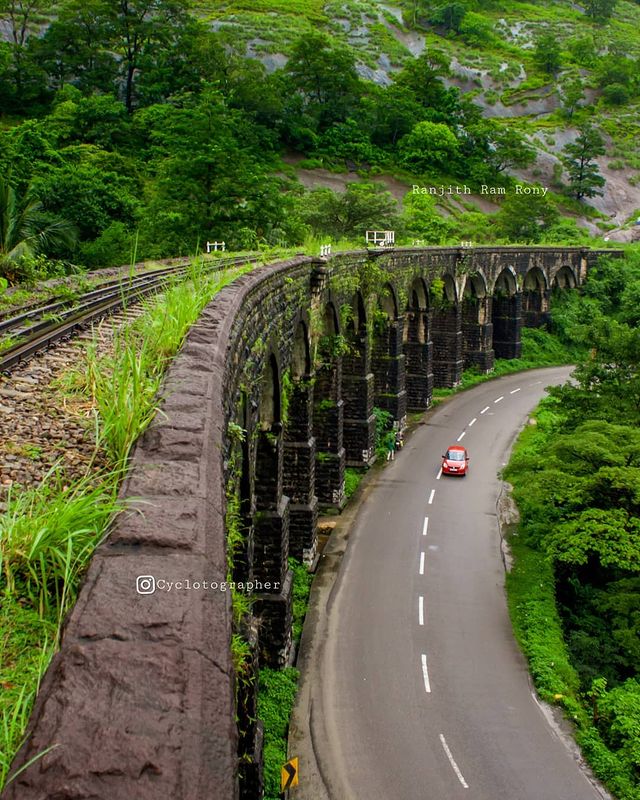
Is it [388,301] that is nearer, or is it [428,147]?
[388,301]

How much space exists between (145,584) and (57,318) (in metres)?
6.58

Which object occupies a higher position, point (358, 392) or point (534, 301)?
point (534, 301)

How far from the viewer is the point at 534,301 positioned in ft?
157

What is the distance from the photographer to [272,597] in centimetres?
1367

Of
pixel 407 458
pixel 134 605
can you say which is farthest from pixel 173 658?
pixel 407 458

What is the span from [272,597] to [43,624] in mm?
11085

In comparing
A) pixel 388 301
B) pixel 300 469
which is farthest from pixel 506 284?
pixel 300 469

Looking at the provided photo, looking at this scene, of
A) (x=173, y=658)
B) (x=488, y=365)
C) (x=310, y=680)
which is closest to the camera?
(x=173, y=658)

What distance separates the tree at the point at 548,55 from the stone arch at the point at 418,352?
2878 inches

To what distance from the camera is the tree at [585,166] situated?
66869 millimetres

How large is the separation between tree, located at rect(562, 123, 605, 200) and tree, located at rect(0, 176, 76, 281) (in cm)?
5469

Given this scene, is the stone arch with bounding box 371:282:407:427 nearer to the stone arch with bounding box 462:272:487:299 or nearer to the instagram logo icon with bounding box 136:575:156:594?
the stone arch with bounding box 462:272:487:299

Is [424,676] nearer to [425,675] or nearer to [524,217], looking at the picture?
[425,675]

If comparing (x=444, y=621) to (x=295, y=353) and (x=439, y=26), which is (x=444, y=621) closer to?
(x=295, y=353)
